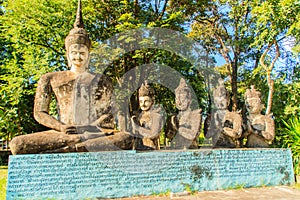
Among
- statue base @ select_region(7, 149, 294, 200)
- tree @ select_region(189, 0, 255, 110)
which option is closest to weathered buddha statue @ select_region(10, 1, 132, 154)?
statue base @ select_region(7, 149, 294, 200)

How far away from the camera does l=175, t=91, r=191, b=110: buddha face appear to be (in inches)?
251

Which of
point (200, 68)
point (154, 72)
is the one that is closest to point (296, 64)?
point (200, 68)

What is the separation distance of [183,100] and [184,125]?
587 millimetres

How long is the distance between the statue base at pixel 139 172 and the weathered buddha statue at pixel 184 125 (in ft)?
2.39

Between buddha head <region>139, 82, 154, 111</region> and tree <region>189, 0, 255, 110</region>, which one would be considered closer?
buddha head <region>139, 82, 154, 111</region>

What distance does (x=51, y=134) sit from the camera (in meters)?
4.69

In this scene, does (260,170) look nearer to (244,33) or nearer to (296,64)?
(296,64)

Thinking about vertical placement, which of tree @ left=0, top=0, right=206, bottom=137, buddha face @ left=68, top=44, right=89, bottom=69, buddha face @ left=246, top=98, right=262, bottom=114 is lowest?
buddha face @ left=246, top=98, right=262, bottom=114

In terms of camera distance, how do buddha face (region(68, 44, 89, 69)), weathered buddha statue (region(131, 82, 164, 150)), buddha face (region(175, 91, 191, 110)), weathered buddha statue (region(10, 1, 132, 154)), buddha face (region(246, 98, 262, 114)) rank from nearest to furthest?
weathered buddha statue (region(10, 1, 132, 154)) < buddha face (region(68, 44, 89, 69)) < weathered buddha statue (region(131, 82, 164, 150)) < buddha face (region(175, 91, 191, 110)) < buddha face (region(246, 98, 262, 114))

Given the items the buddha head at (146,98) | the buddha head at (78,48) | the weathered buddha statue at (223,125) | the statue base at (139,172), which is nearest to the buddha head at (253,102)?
the weathered buddha statue at (223,125)

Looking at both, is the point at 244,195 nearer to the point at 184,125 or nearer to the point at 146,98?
the point at 184,125

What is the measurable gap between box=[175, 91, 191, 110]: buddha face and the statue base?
1331 mm

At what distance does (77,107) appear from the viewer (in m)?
5.32

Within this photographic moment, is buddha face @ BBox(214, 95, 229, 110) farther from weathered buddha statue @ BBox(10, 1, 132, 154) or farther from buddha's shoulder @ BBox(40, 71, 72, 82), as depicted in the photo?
buddha's shoulder @ BBox(40, 71, 72, 82)
